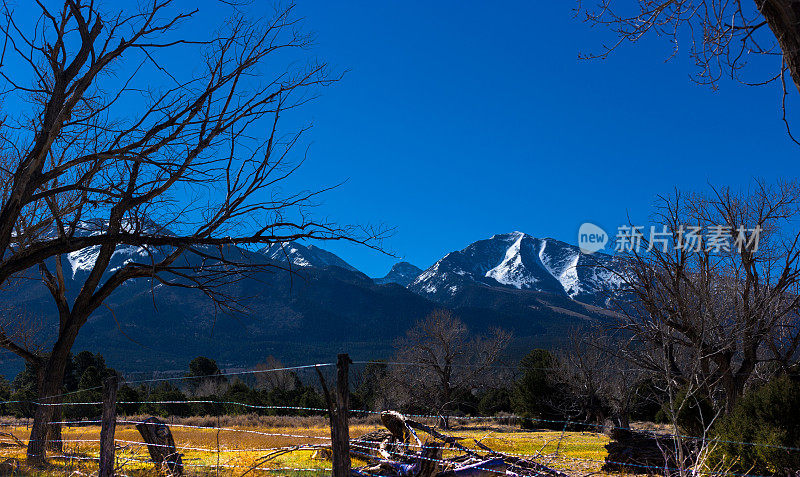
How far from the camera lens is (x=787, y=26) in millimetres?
3918

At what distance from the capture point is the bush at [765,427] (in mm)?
10219

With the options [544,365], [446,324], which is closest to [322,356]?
[446,324]

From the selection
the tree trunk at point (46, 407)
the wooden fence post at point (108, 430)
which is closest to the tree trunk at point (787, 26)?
the wooden fence post at point (108, 430)

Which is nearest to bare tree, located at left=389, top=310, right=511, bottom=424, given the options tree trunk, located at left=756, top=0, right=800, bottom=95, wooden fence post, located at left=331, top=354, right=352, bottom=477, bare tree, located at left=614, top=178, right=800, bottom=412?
bare tree, located at left=614, top=178, right=800, bottom=412

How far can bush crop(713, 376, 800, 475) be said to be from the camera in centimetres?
1022

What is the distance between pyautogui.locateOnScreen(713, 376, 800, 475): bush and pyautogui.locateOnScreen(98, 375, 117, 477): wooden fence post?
32.3 feet

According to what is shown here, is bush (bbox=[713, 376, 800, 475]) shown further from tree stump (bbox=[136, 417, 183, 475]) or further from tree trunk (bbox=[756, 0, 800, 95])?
tree stump (bbox=[136, 417, 183, 475])

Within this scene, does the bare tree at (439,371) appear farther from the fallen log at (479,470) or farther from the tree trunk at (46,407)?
the fallen log at (479,470)

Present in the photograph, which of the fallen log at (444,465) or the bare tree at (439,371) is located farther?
the bare tree at (439,371)

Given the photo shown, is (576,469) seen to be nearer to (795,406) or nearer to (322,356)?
(795,406)

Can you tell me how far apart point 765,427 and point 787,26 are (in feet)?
29.9

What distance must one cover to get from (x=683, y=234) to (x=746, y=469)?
760cm

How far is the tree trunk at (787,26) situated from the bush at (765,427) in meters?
8.38

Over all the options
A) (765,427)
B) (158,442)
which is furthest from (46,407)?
(765,427)
